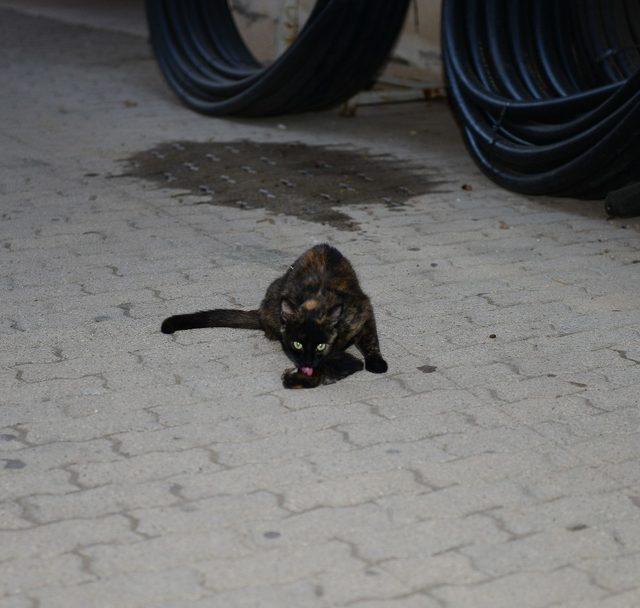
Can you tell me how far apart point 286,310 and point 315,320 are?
6.1 inches

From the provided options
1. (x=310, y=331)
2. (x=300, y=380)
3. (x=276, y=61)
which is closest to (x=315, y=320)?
(x=310, y=331)

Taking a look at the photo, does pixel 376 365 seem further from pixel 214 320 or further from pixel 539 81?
pixel 539 81

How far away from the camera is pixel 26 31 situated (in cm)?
1650

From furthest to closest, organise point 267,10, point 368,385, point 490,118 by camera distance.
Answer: point 267,10, point 490,118, point 368,385

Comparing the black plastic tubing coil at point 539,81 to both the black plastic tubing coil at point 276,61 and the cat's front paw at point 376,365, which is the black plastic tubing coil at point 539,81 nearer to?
the black plastic tubing coil at point 276,61

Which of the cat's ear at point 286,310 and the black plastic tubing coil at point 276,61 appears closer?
the cat's ear at point 286,310

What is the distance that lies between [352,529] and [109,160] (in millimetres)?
5838

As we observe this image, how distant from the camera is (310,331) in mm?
5062

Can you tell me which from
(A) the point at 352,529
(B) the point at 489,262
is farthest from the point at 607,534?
(B) the point at 489,262

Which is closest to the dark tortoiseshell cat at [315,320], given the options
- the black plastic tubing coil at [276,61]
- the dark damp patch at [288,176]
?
the dark damp patch at [288,176]

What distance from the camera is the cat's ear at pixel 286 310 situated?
5.14 metres

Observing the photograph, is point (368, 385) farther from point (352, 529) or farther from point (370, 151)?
point (370, 151)

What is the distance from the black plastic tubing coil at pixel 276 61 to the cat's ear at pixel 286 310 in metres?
4.94

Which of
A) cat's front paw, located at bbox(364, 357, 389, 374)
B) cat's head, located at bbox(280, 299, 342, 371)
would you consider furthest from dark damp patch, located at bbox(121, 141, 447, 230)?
cat's head, located at bbox(280, 299, 342, 371)
